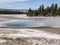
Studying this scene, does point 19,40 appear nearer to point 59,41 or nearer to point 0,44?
point 0,44

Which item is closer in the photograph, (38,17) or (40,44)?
(40,44)

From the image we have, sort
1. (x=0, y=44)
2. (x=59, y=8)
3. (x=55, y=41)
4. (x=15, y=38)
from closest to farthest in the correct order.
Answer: (x=0, y=44) < (x=55, y=41) < (x=15, y=38) < (x=59, y=8)

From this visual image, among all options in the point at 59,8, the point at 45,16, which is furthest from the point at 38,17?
the point at 59,8

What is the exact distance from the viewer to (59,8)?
13883 millimetres

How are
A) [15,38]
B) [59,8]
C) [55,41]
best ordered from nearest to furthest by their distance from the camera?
[55,41] < [15,38] < [59,8]

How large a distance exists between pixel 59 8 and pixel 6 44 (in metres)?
9.44

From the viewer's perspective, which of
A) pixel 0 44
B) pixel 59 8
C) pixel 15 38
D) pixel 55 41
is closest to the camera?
pixel 0 44

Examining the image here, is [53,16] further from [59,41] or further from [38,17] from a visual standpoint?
[59,41]

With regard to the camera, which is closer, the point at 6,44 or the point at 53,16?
the point at 6,44

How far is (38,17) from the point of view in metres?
14.4

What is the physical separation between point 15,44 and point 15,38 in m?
0.75

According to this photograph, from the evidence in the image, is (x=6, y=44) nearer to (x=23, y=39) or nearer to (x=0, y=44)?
(x=0, y=44)

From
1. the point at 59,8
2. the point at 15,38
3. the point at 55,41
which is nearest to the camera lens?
the point at 55,41

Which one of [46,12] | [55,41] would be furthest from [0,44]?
[46,12]
